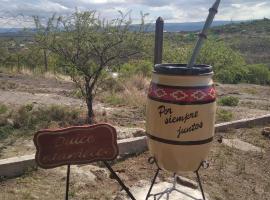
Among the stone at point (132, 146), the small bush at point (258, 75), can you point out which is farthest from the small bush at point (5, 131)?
the small bush at point (258, 75)

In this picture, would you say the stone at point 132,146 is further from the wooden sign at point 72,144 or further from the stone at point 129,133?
the wooden sign at point 72,144

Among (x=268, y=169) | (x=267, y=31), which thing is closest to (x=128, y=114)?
(x=268, y=169)

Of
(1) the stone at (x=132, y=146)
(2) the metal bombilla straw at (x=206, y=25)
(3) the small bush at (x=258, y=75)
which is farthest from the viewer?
(3) the small bush at (x=258, y=75)

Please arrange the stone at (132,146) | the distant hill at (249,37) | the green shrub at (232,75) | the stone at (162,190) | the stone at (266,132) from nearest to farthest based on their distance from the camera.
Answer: the stone at (162,190) → the stone at (132,146) → the stone at (266,132) → the green shrub at (232,75) → the distant hill at (249,37)

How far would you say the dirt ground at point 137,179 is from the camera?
13.2 ft

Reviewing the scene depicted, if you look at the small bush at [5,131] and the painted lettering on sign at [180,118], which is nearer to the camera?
the painted lettering on sign at [180,118]

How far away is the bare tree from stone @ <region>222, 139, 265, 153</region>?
2.10 metres

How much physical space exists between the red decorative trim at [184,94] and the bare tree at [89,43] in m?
3.50

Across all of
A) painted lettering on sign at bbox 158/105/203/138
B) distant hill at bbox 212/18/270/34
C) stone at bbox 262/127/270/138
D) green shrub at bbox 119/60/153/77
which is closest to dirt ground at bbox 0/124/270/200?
stone at bbox 262/127/270/138

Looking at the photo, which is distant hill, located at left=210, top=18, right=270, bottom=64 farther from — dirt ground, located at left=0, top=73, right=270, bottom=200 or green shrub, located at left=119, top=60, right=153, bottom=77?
dirt ground, located at left=0, top=73, right=270, bottom=200

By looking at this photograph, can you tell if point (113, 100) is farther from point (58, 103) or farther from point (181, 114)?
point (181, 114)

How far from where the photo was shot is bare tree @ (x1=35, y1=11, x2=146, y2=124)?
6.78 meters

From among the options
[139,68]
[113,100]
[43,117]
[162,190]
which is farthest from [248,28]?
[162,190]

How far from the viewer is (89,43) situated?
675 cm
